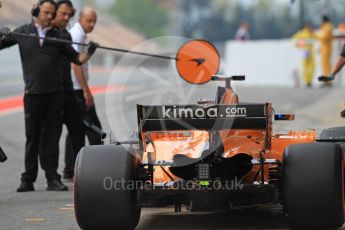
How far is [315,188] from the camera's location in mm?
6988

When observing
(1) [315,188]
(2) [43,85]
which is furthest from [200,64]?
(2) [43,85]

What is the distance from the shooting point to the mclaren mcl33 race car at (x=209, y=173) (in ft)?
23.1

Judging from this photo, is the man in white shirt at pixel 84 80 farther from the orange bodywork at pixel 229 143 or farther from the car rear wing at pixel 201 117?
the car rear wing at pixel 201 117

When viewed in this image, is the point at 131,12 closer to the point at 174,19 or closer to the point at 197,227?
the point at 174,19

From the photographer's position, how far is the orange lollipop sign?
8281mm

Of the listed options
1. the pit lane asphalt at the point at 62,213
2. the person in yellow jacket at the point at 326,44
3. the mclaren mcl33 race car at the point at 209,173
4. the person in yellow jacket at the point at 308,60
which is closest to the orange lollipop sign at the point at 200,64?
the pit lane asphalt at the point at 62,213

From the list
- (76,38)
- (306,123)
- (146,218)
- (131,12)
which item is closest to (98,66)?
(131,12)

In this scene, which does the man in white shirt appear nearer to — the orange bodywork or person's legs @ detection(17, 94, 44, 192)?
person's legs @ detection(17, 94, 44, 192)

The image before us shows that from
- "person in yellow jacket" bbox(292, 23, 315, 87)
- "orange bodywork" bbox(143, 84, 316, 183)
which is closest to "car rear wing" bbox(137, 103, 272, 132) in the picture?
"orange bodywork" bbox(143, 84, 316, 183)

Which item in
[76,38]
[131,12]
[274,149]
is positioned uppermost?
[131,12]

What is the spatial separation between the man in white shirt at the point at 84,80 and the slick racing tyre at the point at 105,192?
3.72m

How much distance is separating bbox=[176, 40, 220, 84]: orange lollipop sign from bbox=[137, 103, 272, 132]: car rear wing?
807 mm

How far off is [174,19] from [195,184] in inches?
1455

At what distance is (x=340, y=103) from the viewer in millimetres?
23047
